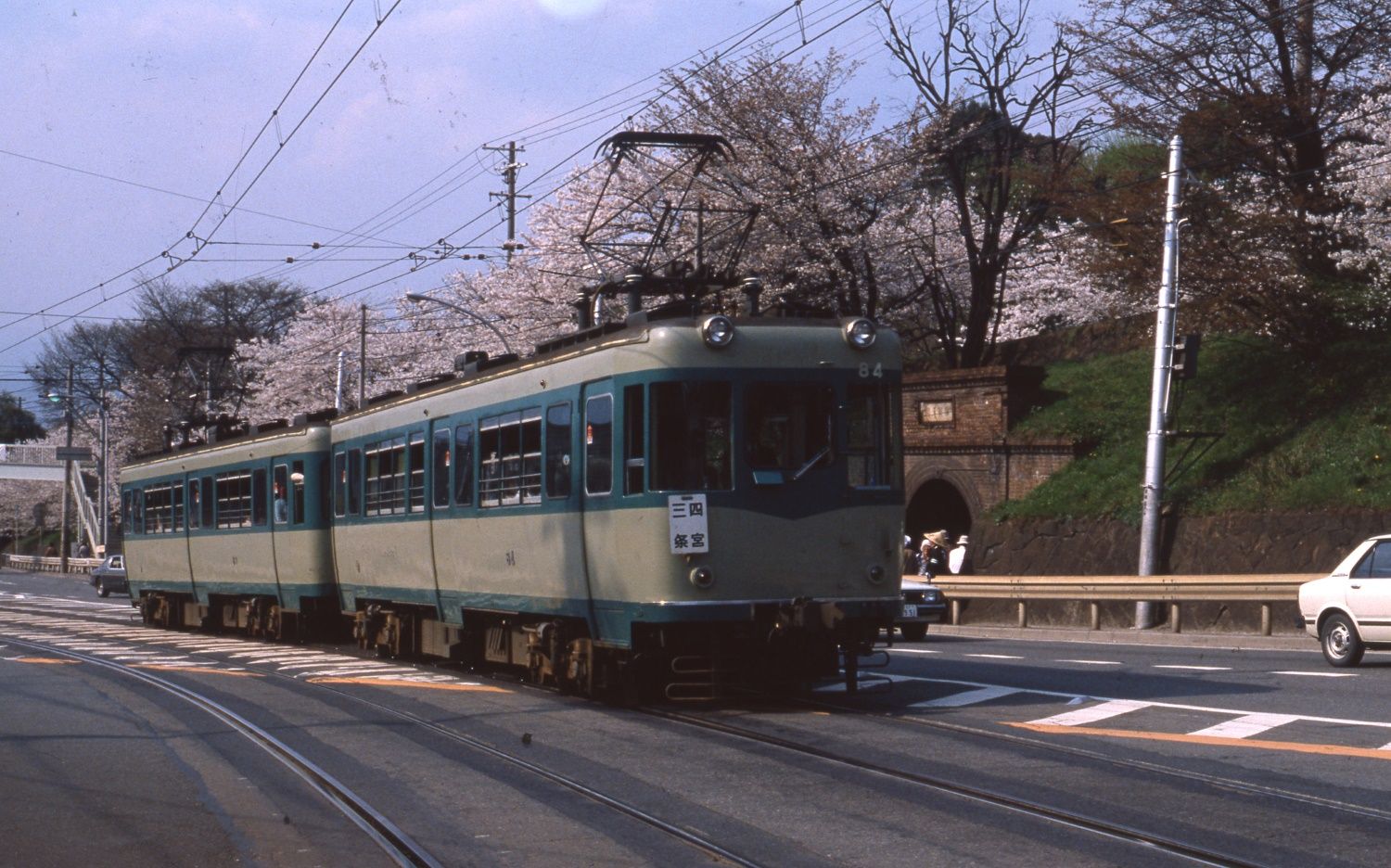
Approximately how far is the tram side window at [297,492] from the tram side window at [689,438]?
440 inches

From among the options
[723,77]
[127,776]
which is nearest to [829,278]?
[723,77]

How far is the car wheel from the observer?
59.8ft

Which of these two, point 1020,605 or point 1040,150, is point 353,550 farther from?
point 1040,150

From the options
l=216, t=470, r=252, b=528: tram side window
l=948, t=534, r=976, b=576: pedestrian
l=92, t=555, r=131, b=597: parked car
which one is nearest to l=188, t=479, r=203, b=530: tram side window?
l=216, t=470, r=252, b=528: tram side window

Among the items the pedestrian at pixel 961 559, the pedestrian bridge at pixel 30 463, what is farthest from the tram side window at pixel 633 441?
the pedestrian bridge at pixel 30 463

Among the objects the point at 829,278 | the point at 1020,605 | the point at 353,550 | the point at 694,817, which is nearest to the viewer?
the point at 694,817

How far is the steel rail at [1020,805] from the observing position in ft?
25.1

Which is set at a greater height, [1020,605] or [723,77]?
[723,77]

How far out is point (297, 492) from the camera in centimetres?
2383

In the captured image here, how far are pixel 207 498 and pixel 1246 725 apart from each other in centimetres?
1970

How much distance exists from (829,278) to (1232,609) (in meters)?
16.2

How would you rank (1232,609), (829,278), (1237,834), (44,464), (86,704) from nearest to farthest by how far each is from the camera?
(1237,834) → (86,704) → (1232,609) → (829,278) → (44,464)

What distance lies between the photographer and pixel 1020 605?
29.2 m

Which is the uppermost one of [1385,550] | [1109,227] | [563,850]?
[1109,227]
